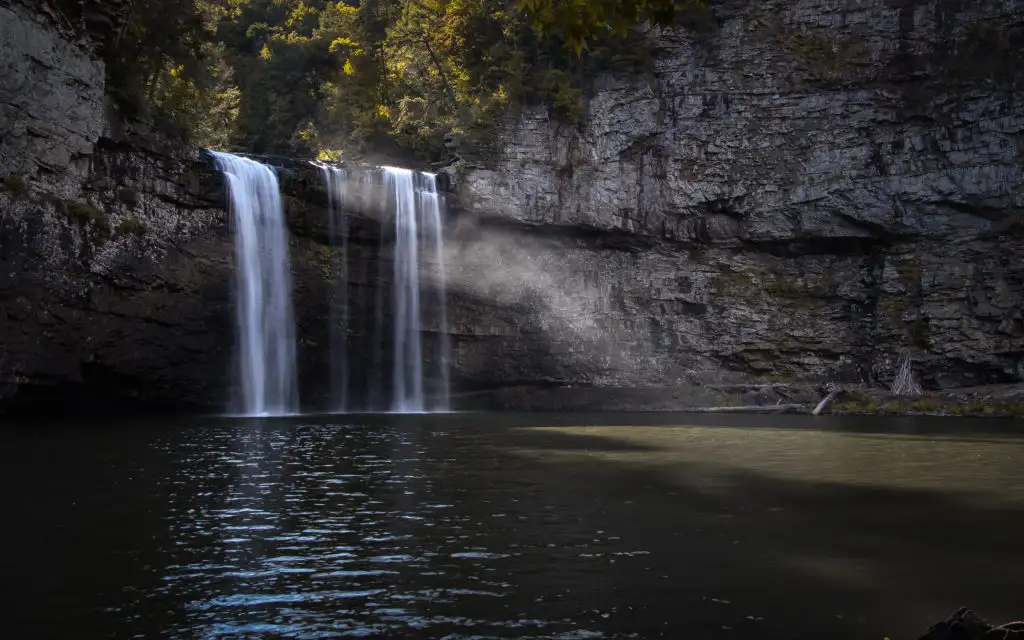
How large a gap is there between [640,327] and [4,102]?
2770 cm

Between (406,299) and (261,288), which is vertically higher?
(261,288)

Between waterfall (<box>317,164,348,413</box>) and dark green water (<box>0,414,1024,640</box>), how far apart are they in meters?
18.9

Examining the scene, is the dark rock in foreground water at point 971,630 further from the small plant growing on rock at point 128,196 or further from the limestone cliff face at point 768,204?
the limestone cliff face at point 768,204

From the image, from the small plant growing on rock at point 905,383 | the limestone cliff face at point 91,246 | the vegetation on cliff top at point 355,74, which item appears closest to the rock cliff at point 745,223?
the vegetation on cliff top at point 355,74

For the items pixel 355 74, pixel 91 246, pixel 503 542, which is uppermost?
pixel 355 74

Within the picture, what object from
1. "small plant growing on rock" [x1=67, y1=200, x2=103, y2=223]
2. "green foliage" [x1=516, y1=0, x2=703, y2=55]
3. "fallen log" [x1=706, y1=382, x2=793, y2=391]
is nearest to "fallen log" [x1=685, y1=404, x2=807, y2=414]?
"fallen log" [x1=706, y1=382, x2=793, y2=391]

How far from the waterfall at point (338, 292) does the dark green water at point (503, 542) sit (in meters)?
18.9

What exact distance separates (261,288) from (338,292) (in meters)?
3.79

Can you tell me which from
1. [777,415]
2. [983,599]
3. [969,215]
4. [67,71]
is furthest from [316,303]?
[983,599]

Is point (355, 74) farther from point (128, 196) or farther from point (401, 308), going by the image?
point (128, 196)

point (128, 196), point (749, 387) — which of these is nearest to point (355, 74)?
point (128, 196)

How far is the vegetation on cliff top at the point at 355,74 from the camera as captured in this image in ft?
116

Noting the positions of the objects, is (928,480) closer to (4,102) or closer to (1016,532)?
(1016,532)

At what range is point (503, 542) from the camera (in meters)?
9.04
